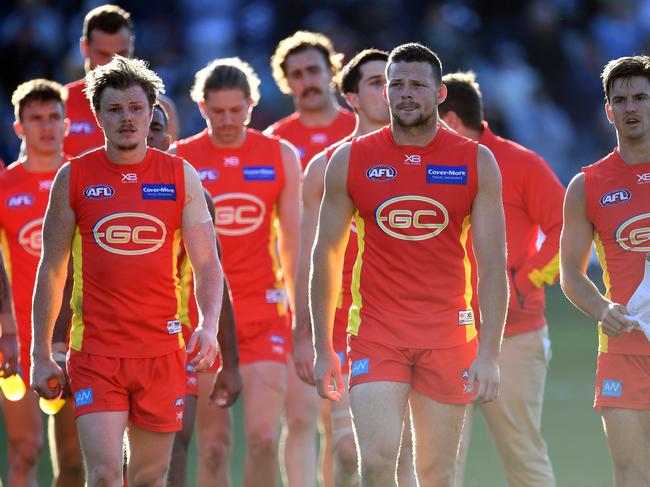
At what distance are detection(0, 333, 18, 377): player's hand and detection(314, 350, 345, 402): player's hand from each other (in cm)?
176

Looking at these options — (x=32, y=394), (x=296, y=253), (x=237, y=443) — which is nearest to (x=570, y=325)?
(x=237, y=443)

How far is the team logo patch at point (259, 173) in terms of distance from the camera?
9.48m

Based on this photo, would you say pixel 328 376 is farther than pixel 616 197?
No

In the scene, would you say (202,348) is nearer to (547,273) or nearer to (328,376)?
(328,376)

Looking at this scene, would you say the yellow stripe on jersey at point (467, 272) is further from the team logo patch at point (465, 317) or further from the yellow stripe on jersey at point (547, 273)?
the yellow stripe on jersey at point (547, 273)

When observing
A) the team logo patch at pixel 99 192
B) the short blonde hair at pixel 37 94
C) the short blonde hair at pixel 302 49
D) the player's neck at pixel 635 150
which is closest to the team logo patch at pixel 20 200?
the short blonde hair at pixel 37 94

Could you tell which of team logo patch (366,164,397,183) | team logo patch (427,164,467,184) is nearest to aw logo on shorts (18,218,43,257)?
team logo patch (366,164,397,183)

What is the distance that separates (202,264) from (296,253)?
80.0 inches

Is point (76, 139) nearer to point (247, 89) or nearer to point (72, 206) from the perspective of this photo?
point (247, 89)

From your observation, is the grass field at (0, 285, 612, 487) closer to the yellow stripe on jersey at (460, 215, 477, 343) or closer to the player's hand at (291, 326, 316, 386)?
the player's hand at (291, 326, 316, 386)

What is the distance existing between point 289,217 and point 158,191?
2.25 m

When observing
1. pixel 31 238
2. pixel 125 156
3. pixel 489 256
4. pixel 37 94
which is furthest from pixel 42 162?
pixel 489 256

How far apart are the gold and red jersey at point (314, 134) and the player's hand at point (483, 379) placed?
12.4 ft

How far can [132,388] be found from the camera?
721cm
